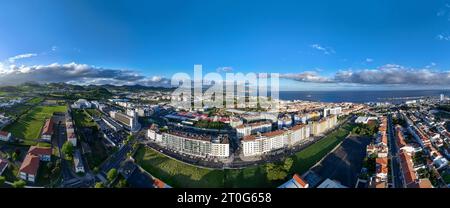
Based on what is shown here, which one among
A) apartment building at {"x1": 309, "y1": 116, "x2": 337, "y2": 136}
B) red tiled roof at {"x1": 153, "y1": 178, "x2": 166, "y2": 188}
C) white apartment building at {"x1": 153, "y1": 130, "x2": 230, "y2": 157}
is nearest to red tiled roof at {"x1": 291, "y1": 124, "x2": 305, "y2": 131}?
apartment building at {"x1": 309, "y1": 116, "x2": 337, "y2": 136}

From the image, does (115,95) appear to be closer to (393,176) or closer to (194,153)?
(194,153)

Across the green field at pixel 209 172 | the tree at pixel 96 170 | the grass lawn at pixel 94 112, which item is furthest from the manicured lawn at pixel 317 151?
the grass lawn at pixel 94 112

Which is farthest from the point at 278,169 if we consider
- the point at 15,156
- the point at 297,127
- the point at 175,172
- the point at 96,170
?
the point at 15,156

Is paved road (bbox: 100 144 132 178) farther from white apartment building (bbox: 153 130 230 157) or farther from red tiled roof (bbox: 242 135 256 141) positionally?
red tiled roof (bbox: 242 135 256 141)

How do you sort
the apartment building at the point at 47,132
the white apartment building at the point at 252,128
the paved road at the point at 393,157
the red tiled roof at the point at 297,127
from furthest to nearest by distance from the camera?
the red tiled roof at the point at 297,127
the white apartment building at the point at 252,128
the apartment building at the point at 47,132
the paved road at the point at 393,157

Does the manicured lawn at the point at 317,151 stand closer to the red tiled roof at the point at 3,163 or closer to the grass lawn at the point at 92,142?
the grass lawn at the point at 92,142

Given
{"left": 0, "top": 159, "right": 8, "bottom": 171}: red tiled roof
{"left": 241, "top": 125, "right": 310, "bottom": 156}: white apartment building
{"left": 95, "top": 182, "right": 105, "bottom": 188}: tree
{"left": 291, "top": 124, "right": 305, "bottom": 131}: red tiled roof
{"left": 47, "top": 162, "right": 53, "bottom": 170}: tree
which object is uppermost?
{"left": 291, "top": 124, "right": 305, "bottom": 131}: red tiled roof
